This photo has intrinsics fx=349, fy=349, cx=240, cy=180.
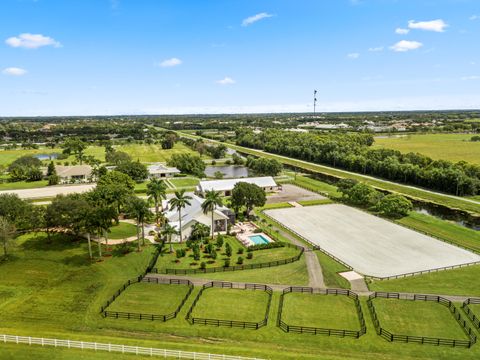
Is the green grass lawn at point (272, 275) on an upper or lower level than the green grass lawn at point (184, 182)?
lower

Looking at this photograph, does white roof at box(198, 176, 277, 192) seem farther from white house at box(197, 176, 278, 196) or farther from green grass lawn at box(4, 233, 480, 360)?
green grass lawn at box(4, 233, 480, 360)

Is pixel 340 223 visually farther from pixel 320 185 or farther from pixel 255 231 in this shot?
pixel 320 185

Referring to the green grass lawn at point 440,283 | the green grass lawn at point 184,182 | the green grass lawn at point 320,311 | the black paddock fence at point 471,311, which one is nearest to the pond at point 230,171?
the green grass lawn at point 184,182

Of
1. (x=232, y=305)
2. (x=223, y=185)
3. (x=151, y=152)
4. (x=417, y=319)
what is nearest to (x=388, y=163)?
(x=223, y=185)

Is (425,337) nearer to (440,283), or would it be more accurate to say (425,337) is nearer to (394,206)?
(440,283)

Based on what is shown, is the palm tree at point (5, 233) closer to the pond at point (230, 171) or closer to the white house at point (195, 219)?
the white house at point (195, 219)

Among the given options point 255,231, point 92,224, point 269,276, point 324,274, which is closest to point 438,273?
point 324,274
